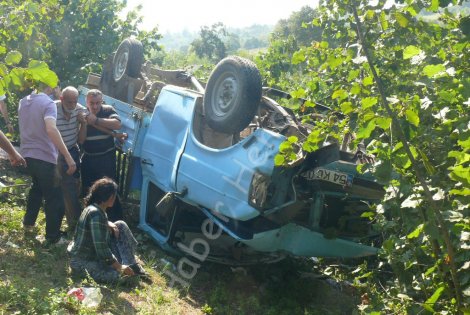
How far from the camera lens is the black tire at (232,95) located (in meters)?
5.43

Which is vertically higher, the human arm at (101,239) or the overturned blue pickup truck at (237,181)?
the overturned blue pickup truck at (237,181)

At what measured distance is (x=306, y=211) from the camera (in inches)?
221

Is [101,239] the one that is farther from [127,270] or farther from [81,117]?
[81,117]

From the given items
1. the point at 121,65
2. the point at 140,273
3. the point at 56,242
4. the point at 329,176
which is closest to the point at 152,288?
the point at 140,273

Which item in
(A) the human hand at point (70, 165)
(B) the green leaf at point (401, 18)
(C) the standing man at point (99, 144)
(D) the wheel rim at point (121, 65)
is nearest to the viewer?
(B) the green leaf at point (401, 18)

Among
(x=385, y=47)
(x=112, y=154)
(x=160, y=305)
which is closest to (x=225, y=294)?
(x=160, y=305)

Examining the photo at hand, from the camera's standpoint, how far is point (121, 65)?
831 cm

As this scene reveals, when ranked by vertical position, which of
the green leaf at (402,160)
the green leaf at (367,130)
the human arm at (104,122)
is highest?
the green leaf at (367,130)

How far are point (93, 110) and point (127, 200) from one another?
3.67 ft

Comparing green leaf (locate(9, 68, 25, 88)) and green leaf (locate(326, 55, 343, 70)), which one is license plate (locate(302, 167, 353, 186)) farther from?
green leaf (locate(9, 68, 25, 88))

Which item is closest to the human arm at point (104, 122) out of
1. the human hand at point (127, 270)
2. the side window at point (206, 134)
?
the side window at point (206, 134)

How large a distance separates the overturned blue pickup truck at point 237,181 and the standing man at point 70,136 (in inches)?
23.6

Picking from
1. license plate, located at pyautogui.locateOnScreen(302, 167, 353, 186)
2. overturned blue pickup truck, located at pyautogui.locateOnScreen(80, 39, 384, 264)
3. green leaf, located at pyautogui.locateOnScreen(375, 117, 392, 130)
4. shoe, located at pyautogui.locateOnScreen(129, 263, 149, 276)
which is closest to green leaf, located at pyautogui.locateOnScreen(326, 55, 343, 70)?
green leaf, located at pyautogui.locateOnScreen(375, 117, 392, 130)

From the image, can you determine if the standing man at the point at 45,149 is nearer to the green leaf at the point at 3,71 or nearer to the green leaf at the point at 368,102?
the green leaf at the point at 3,71
